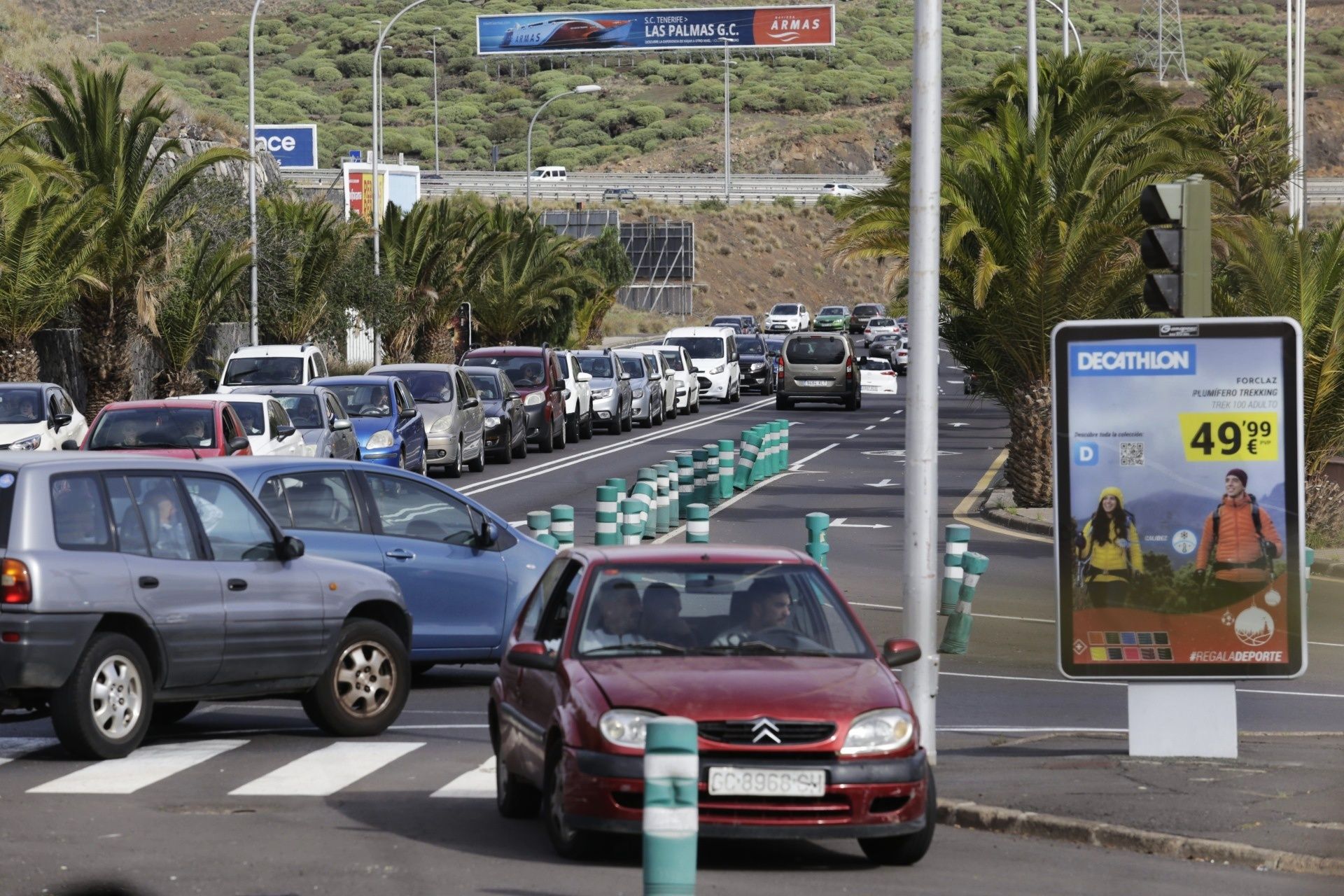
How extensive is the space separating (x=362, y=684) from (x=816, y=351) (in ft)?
134

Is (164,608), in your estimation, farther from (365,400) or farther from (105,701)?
(365,400)

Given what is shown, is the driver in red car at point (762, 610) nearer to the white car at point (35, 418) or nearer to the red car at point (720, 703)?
the red car at point (720, 703)

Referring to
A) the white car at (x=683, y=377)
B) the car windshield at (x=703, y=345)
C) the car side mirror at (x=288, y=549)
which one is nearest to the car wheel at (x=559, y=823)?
the car side mirror at (x=288, y=549)

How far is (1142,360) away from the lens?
36.9 feet

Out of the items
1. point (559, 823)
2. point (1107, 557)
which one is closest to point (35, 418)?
point (1107, 557)

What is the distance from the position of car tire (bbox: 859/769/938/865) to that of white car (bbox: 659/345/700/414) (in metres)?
42.8

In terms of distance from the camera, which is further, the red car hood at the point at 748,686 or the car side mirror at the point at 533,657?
the car side mirror at the point at 533,657

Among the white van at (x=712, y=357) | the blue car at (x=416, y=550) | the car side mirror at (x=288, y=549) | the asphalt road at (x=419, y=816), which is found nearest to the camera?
the asphalt road at (x=419, y=816)

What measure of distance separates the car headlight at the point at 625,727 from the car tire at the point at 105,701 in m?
3.67

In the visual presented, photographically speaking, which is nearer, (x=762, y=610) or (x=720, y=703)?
(x=720, y=703)

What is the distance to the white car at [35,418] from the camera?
2705 cm

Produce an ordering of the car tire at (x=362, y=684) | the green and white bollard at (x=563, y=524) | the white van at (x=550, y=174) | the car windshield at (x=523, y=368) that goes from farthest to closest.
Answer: the white van at (x=550, y=174)
the car windshield at (x=523, y=368)
the green and white bollard at (x=563, y=524)
the car tire at (x=362, y=684)

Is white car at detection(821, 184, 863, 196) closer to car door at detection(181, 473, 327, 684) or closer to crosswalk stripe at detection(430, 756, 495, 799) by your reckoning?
car door at detection(181, 473, 327, 684)

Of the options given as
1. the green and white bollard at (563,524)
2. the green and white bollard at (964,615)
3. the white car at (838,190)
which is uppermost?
the white car at (838,190)
